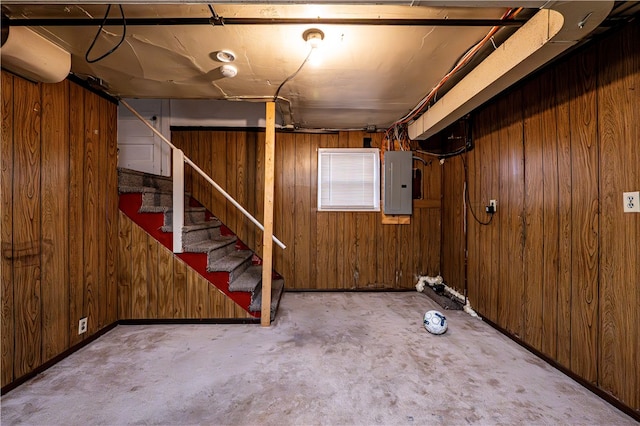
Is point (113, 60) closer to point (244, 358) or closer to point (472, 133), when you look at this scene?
point (244, 358)

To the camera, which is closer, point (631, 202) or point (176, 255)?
point (631, 202)

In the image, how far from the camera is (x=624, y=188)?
146 cm

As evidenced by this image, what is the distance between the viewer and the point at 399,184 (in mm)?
3492

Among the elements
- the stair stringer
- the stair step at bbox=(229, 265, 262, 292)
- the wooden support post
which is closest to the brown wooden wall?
the stair stringer

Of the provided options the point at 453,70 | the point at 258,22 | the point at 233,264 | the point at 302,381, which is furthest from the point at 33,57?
the point at 453,70

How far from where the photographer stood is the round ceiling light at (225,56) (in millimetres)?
1787

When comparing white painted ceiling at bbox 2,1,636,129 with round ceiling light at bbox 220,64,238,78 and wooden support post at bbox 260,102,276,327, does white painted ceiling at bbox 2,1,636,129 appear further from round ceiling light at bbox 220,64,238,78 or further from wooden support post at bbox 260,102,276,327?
wooden support post at bbox 260,102,276,327

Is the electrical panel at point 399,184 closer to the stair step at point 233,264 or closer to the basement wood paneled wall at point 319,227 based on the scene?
the basement wood paneled wall at point 319,227

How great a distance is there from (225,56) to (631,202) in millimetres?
2641

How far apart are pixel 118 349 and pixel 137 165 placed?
236 centimetres

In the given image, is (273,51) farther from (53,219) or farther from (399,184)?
(399,184)

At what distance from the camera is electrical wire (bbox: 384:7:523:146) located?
4.76ft

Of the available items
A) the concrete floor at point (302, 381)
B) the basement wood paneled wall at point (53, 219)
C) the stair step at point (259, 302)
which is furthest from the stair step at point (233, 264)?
the basement wood paneled wall at point (53, 219)

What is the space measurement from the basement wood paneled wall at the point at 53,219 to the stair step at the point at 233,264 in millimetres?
939
